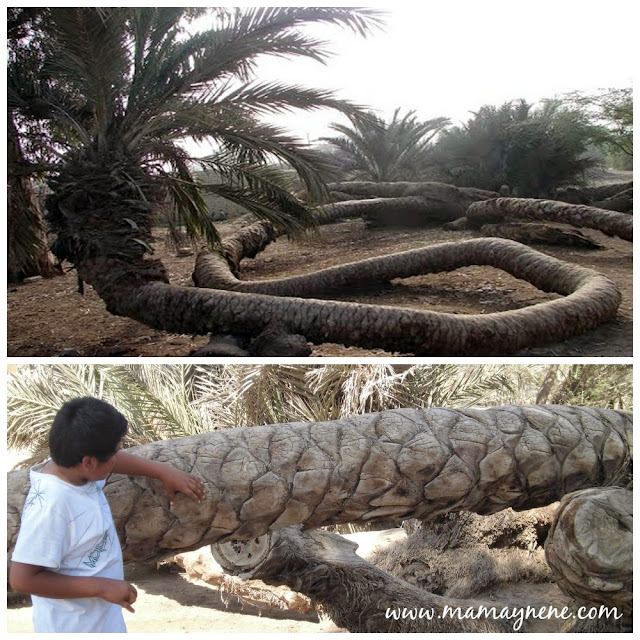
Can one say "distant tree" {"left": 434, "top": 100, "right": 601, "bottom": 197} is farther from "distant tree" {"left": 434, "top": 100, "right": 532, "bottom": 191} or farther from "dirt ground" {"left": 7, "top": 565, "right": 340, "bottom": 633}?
"dirt ground" {"left": 7, "top": 565, "right": 340, "bottom": 633}

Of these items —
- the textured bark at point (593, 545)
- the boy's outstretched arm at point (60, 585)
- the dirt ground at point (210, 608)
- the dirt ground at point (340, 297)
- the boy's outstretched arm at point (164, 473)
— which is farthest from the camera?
the dirt ground at point (340, 297)

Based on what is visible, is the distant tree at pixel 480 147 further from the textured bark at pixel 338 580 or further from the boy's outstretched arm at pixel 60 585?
the boy's outstretched arm at pixel 60 585

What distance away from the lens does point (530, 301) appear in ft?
12.2

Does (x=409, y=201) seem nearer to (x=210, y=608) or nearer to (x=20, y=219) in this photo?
(x=20, y=219)

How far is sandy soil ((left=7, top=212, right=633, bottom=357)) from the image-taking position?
11.9ft

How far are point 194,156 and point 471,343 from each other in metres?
1.95

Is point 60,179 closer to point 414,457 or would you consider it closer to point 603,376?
point 414,457

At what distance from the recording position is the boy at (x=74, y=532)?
227 cm

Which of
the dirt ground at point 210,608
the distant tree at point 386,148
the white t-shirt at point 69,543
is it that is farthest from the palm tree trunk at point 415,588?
the distant tree at point 386,148

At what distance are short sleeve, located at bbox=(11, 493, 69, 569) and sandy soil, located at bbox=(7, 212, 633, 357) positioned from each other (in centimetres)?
141

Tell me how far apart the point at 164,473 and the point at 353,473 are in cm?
80

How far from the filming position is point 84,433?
7.77 feet

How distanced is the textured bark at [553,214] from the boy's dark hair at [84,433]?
2.44 metres

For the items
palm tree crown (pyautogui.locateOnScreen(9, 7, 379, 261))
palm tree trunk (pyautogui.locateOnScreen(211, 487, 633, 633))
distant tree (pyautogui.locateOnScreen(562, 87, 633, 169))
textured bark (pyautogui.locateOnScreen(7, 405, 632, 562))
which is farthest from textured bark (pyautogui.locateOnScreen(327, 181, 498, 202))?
palm tree trunk (pyautogui.locateOnScreen(211, 487, 633, 633))
